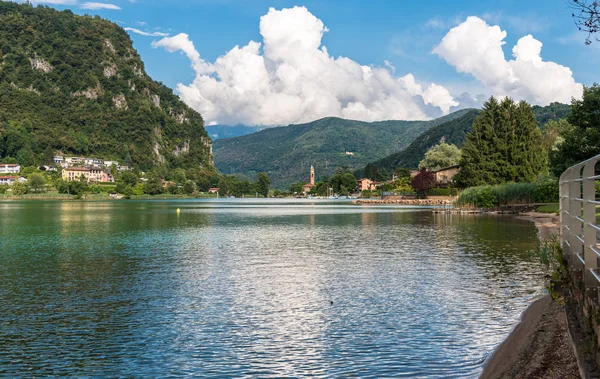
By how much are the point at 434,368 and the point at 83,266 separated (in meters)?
18.8

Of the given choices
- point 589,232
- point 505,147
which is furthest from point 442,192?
point 589,232

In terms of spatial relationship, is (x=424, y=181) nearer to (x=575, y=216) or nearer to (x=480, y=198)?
(x=480, y=198)

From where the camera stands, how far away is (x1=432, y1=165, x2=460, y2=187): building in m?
133

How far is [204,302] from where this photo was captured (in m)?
16.9

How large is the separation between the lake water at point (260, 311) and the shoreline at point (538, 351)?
16.3 inches

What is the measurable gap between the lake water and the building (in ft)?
344

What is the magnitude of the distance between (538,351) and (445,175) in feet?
425

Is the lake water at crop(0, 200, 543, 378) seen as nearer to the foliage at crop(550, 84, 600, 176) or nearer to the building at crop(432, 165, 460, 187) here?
the foliage at crop(550, 84, 600, 176)

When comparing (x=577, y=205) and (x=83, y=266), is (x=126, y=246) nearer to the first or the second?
(x=83, y=266)

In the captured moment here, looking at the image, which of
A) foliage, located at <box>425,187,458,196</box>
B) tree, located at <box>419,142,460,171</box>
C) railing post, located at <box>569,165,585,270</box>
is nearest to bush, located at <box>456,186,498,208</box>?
foliage, located at <box>425,187,458,196</box>

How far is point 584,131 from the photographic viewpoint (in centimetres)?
4500

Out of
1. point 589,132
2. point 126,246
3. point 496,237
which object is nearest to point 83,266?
point 126,246

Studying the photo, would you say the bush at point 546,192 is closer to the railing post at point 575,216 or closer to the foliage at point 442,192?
the foliage at point 442,192

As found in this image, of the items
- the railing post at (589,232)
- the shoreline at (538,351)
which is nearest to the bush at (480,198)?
the shoreline at (538,351)
